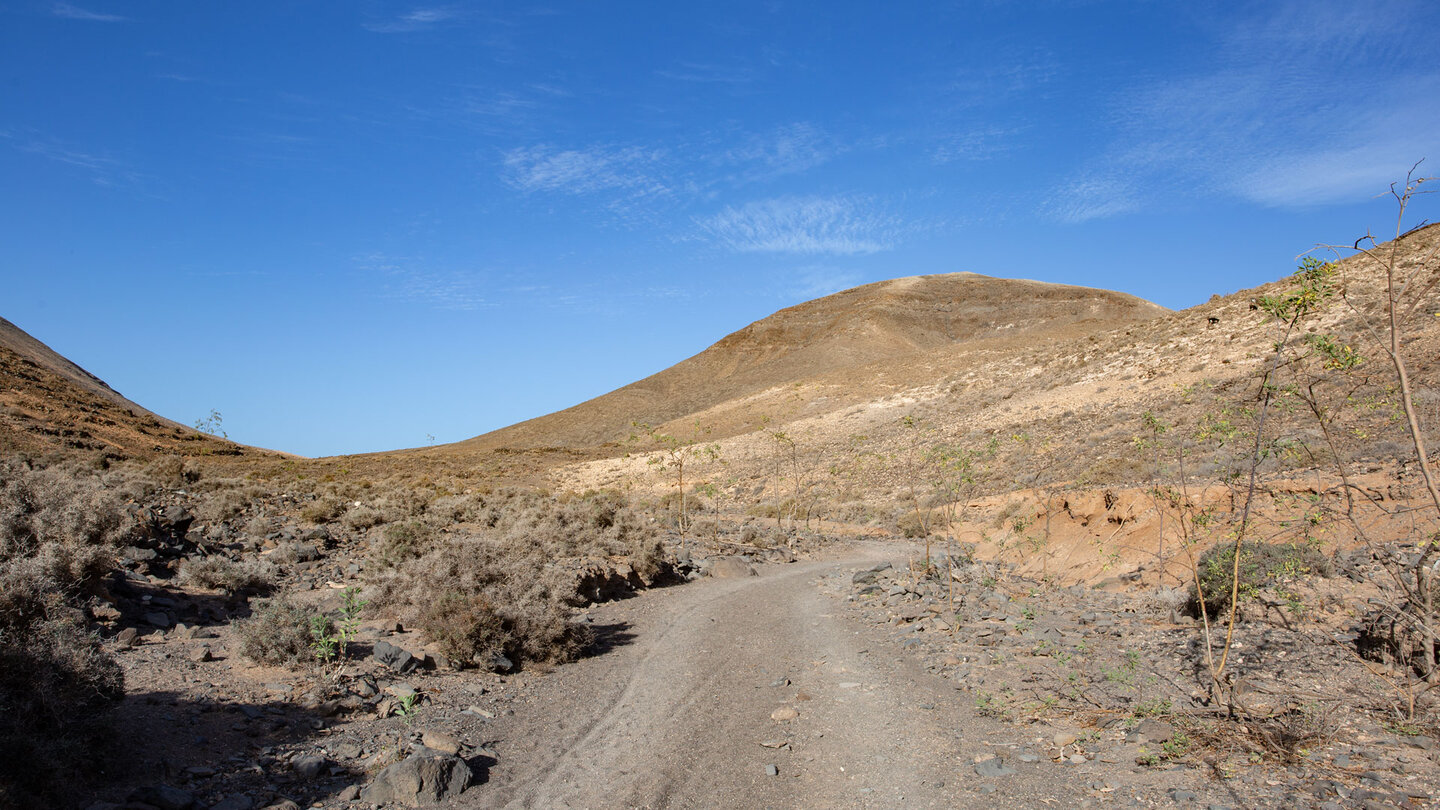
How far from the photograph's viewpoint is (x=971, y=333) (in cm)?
11525

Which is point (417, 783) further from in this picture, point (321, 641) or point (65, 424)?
point (65, 424)

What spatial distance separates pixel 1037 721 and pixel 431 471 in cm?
4815

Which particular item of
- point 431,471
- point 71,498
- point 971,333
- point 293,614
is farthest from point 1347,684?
point 971,333

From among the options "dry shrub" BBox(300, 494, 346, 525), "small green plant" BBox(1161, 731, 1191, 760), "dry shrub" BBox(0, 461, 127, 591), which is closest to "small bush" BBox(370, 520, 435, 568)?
"dry shrub" BBox(0, 461, 127, 591)

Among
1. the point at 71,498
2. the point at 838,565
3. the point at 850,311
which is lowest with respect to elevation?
the point at 838,565

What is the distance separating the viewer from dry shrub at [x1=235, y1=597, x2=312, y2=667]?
25.5 feet

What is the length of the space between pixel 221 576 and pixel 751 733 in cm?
909

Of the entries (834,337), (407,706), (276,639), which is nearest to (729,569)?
(276,639)

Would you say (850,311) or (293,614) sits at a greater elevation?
(850,311)

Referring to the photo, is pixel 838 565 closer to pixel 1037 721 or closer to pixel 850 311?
pixel 1037 721

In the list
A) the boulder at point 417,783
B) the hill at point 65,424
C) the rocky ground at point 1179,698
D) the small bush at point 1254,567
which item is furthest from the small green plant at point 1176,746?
the hill at point 65,424

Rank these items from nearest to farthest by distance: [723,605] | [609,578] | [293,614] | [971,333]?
[293,614], [723,605], [609,578], [971,333]

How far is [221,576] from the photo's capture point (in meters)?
11.2

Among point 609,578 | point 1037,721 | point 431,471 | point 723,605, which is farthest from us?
point 431,471
